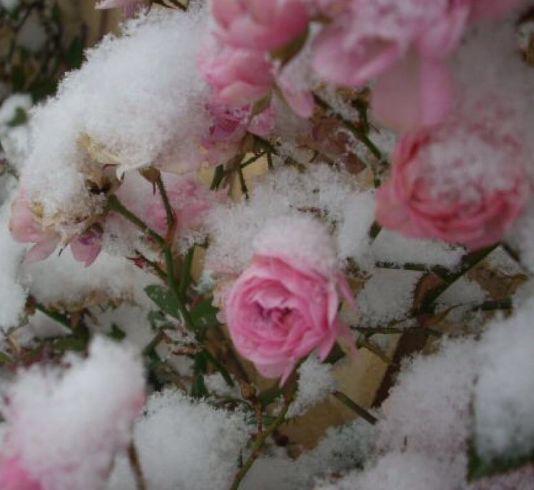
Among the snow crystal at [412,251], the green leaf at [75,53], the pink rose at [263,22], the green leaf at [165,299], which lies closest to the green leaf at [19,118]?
the green leaf at [75,53]

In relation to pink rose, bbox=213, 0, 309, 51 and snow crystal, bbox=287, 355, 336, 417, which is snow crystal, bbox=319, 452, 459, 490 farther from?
pink rose, bbox=213, 0, 309, 51

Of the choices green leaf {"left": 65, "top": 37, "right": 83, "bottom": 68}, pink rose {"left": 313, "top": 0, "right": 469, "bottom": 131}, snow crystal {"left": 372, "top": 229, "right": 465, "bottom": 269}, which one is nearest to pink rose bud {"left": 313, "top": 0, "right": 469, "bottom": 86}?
pink rose {"left": 313, "top": 0, "right": 469, "bottom": 131}

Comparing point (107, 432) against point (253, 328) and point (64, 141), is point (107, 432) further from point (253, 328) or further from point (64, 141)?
point (64, 141)

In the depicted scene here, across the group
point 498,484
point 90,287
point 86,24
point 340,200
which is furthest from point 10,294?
point 86,24

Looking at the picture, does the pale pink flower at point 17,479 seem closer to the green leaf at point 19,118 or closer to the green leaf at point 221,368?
the green leaf at point 221,368

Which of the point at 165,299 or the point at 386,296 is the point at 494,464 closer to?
the point at 386,296

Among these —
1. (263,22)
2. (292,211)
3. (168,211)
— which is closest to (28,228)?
(168,211)

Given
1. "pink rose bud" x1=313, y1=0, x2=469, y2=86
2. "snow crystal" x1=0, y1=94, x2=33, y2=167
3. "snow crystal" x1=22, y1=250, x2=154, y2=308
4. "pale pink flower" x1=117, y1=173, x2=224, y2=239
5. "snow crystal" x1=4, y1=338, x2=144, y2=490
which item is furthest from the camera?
"snow crystal" x1=0, y1=94, x2=33, y2=167
